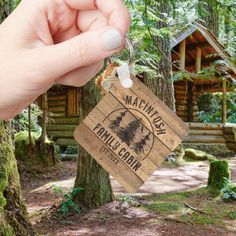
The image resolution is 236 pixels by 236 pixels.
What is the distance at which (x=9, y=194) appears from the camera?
2.93 meters

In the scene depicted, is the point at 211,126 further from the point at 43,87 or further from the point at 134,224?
the point at 43,87

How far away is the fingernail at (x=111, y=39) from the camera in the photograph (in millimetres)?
870

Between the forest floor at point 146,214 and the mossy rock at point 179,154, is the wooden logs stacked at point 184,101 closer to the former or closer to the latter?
the mossy rock at point 179,154

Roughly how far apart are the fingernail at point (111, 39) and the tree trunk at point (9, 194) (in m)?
2.18

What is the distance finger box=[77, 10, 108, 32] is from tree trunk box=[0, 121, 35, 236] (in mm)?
1947

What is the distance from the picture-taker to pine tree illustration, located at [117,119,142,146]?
149 centimetres

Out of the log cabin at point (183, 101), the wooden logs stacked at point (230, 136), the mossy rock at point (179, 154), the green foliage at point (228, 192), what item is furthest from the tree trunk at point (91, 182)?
the wooden logs stacked at point (230, 136)

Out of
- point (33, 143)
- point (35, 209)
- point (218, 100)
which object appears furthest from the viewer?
point (218, 100)

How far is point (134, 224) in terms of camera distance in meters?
5.30

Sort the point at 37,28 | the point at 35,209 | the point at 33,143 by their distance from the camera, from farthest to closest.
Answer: the point at 33,143 → the point at 35,209 → the point at 37,28

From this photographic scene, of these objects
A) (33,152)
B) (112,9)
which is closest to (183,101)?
(33,152)

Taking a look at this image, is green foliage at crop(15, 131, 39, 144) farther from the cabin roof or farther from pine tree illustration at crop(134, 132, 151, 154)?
pine tree illustration at crop(134, 132, 151, 154)

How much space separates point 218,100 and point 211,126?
318 inches

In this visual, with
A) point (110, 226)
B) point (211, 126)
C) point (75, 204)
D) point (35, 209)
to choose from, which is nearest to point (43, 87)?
point (110, 226)
